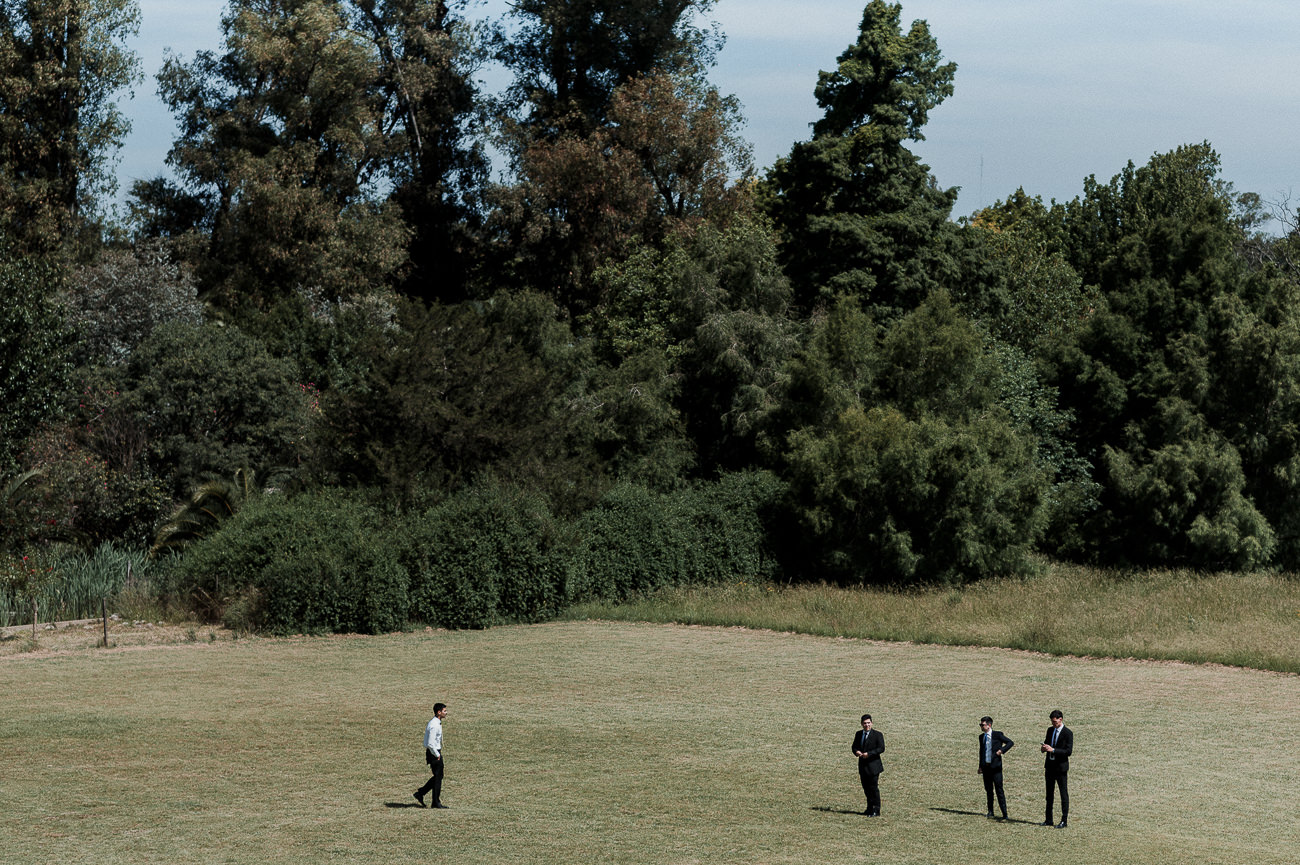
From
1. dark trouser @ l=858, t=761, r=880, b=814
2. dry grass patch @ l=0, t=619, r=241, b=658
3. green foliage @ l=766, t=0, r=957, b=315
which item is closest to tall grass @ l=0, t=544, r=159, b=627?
dry grass patch @ l=0, t=619, r=241, b=658

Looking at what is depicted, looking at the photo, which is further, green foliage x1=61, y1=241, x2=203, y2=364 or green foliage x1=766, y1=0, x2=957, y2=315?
green foliage x1=766, y1=0, x2=957, y2=315

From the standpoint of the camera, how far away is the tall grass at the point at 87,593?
28203 mm

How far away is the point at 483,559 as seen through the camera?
29.6 meters

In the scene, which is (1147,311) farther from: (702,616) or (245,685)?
(245,685)

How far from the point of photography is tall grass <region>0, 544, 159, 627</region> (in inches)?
1110

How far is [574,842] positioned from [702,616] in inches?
737

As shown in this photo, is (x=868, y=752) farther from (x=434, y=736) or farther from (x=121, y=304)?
(x=121, y=304)

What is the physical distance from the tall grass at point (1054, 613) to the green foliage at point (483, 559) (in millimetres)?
1689

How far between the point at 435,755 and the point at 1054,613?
2041cm

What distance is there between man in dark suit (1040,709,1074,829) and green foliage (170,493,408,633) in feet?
60.1

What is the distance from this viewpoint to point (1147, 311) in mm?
41719

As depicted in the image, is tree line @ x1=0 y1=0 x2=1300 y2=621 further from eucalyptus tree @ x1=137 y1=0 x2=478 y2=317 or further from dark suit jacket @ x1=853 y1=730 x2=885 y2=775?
dark suit jacket @ x1=853 y1=730 x2=885 y2=775

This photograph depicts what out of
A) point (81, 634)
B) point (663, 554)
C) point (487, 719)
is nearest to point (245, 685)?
point (487, 719)

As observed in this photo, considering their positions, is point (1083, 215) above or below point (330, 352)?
above
